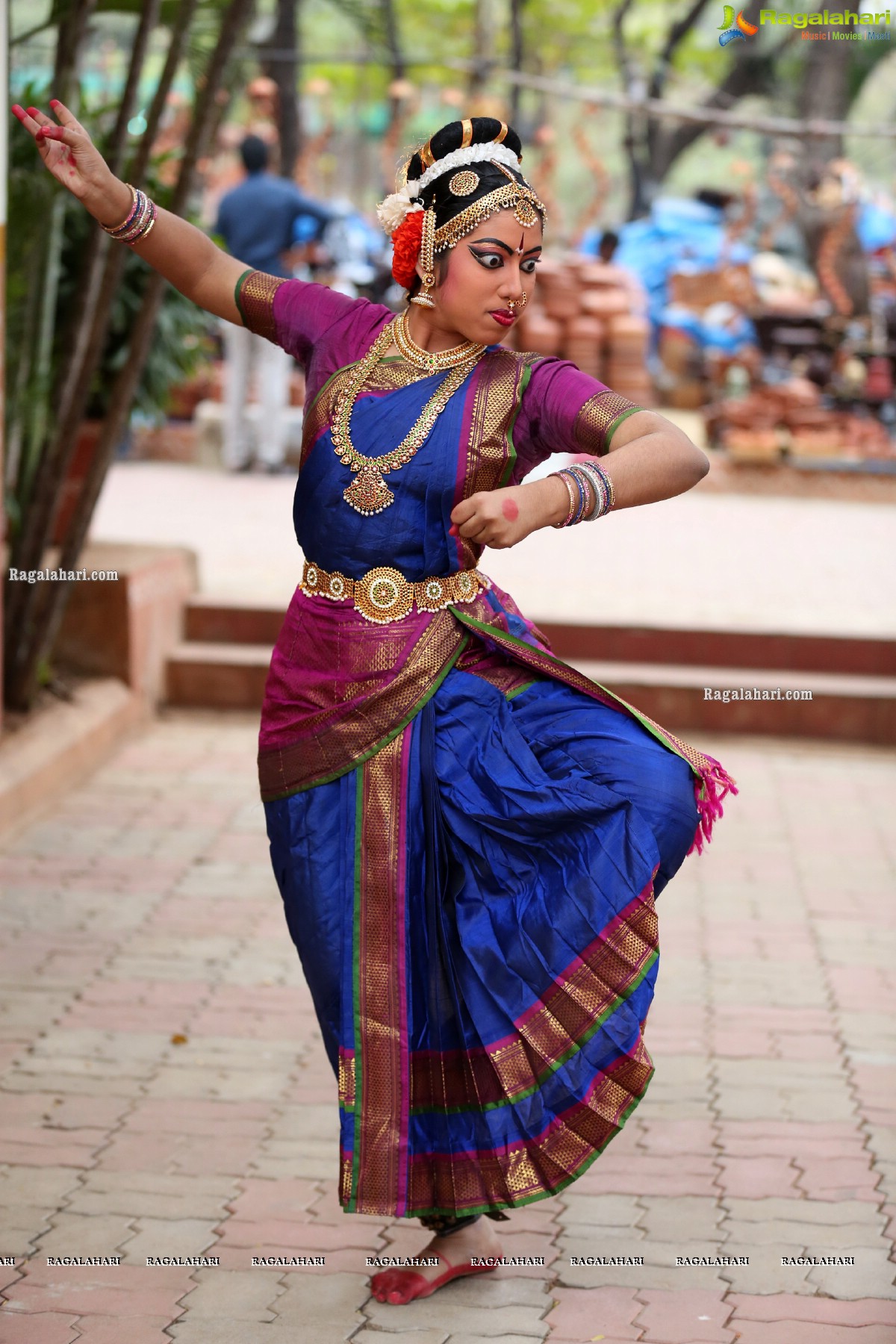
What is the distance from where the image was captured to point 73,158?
108 inches

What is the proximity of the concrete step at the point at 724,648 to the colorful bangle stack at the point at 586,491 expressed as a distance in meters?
4.77

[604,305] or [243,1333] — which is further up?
[604,305]

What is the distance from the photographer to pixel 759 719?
22.5ft

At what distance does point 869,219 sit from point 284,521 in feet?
37.6

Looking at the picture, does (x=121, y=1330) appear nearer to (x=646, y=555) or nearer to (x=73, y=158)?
(x=73, y=158)

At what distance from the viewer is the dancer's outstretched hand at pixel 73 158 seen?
8.90 feet

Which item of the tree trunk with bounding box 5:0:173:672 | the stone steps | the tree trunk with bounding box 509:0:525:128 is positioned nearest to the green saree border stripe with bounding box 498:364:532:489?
the tree trunk with bounding box 5:0:173:672

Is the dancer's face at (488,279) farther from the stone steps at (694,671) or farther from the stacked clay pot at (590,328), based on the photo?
the stacked clay pot at (590,328)

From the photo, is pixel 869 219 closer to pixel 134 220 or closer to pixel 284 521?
pixel 284 521

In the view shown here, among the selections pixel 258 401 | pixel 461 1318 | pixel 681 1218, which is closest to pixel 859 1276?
pixel 681 1218

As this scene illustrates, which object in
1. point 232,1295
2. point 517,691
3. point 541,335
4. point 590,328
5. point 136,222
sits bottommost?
point 232,1295

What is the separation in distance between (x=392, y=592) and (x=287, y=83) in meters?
17.8

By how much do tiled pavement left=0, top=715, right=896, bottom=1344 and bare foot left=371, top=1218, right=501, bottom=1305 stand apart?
0.03 m

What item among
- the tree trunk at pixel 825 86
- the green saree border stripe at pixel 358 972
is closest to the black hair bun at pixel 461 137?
the green saree border stripe at pixel 358 972
